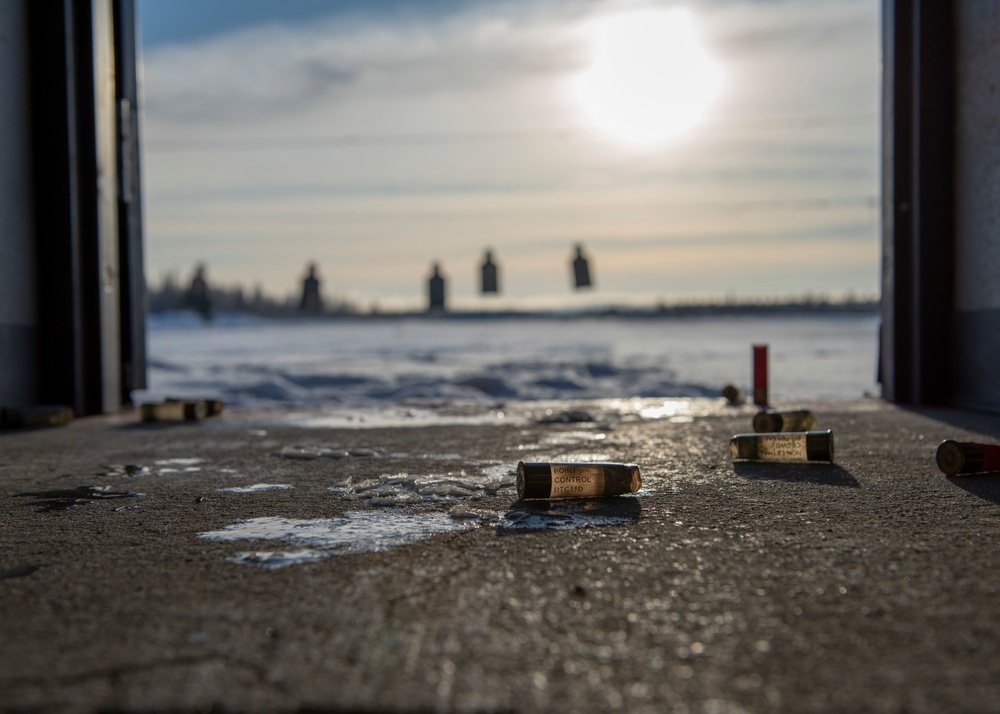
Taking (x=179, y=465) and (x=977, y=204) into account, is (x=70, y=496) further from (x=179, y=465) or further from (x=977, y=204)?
(x=977, y=204)

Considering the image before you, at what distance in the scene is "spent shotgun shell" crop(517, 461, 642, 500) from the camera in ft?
11.6

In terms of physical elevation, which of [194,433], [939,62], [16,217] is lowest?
[194,433]

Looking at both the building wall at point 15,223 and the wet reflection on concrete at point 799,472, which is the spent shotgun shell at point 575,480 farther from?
the building wall at point 15,223

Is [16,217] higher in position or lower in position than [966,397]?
higher

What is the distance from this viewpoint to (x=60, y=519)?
342 cm

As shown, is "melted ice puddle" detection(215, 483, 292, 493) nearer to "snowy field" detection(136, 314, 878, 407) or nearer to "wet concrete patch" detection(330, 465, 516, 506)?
"wet concrete patch" detection(330, 465, 516, 506)

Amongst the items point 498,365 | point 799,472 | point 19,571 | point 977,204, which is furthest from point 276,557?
point 498,365

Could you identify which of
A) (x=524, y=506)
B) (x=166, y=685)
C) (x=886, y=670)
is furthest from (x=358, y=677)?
Result: (x=524, y=506)

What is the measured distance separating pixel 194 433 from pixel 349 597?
4.57 meters

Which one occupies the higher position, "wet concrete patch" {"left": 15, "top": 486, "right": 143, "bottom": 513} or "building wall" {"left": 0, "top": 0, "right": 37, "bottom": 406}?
"building wall" {"left": 0, "top": 0, "right": 37, "bottom": 406}

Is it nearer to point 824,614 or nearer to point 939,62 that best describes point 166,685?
point 824,614

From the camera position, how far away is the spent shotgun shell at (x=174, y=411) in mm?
7441

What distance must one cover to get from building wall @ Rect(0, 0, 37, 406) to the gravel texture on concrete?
3.54 meters

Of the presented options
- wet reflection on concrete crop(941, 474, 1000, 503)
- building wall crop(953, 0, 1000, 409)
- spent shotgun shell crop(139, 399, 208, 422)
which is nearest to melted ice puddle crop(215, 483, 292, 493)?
wet reflection on concrete crop(941, 474, 1000, 503)
